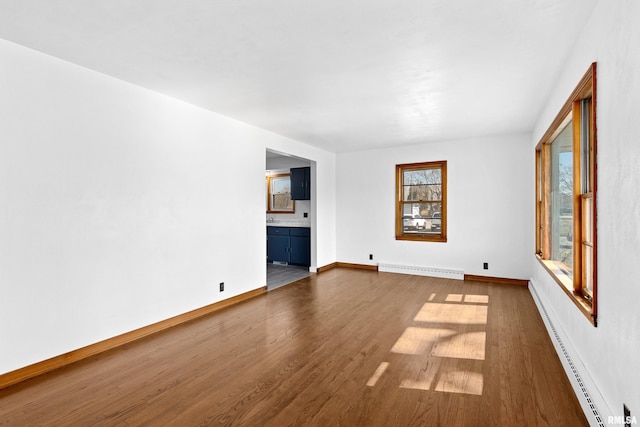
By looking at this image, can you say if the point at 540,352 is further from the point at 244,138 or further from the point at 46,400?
the point at 244,138

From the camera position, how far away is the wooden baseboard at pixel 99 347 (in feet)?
8.25

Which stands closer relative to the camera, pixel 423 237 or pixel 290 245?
pixel 423 237

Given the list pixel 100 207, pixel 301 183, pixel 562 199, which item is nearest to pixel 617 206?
pixel 562 199

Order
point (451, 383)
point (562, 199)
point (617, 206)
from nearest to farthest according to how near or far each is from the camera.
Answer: point (617, 206), point (451, 383), point (562, 199)

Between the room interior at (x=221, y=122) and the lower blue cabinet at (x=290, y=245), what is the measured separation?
2.17m

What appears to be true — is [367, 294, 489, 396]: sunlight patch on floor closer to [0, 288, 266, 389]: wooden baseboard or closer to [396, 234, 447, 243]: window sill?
[396, 234, 447, 243]: window sill

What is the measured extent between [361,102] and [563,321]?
2981 millimetres

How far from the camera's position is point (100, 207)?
3055 mm

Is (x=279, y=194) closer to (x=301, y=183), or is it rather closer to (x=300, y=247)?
(x=301, y=183)

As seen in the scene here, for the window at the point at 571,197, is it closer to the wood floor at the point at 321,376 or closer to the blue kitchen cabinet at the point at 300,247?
the wood floor at the point at 321,376

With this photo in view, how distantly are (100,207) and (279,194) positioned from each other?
517 cm

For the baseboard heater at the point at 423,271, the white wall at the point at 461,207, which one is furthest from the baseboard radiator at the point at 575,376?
the baseboard heater at the point at 423,271

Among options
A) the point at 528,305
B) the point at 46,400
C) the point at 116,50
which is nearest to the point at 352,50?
the point at 116,50

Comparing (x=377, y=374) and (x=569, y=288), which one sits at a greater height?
(x=569, y=288)
